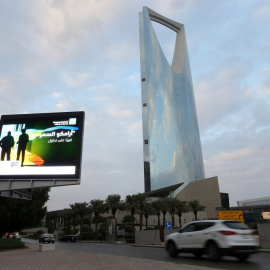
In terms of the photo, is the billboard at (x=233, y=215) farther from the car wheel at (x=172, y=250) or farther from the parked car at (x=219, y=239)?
the parked car at (x=219, y=239)

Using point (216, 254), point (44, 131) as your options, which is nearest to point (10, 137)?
point (44, 131)

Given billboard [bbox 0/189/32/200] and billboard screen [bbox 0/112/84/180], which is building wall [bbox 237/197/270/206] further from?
billboard screen [bbox 0/112/84/180]

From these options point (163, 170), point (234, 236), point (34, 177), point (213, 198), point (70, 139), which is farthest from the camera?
point (163, 170)

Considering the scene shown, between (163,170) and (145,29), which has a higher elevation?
(145,29)

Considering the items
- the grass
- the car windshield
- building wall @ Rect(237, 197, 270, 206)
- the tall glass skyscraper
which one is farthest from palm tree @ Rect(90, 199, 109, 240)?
building wall @ Rect(237, 197, 270, 206)

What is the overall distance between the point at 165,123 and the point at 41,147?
107 m

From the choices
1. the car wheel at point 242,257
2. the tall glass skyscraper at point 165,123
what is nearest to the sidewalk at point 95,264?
the car wheel at point 242,257

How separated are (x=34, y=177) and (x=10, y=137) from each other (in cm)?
343

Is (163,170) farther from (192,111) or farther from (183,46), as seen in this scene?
(183,46)

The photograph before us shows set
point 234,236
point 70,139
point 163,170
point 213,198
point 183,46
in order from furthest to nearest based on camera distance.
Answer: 1. point 183,46
2. point 163,170
3. point 213,198
4. point 70,139
5. point 234,236

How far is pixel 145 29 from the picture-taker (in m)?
145

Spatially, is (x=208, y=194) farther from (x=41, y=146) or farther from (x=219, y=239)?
(x=219, y=239)

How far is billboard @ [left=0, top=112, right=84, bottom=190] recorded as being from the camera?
52.5 ft

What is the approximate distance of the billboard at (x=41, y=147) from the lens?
1602cm
